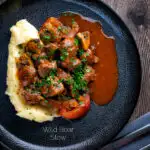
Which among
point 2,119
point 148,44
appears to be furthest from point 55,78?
point 148,44

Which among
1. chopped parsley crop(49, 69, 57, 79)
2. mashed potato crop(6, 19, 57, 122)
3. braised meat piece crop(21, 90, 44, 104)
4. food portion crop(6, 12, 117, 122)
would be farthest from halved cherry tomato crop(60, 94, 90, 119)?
chopped parsley crop(49, 69, 57, 79)

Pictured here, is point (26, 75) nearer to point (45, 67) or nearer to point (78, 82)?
point (45, 67)

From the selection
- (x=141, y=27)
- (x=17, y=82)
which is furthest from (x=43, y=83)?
(x=141, y=27)

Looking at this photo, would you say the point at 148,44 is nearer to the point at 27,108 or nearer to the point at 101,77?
the point at 101,77

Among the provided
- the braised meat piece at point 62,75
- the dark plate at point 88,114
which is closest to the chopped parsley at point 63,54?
the braised meat piece at point 62,75

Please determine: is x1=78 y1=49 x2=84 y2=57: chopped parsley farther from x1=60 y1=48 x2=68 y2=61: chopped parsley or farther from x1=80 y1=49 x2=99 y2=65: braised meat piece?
x1=60 y1=48 x2=68 y2=61: chopped parsley

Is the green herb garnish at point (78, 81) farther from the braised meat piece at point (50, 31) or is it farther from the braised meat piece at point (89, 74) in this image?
the braised meat piece at point (50, 31)
